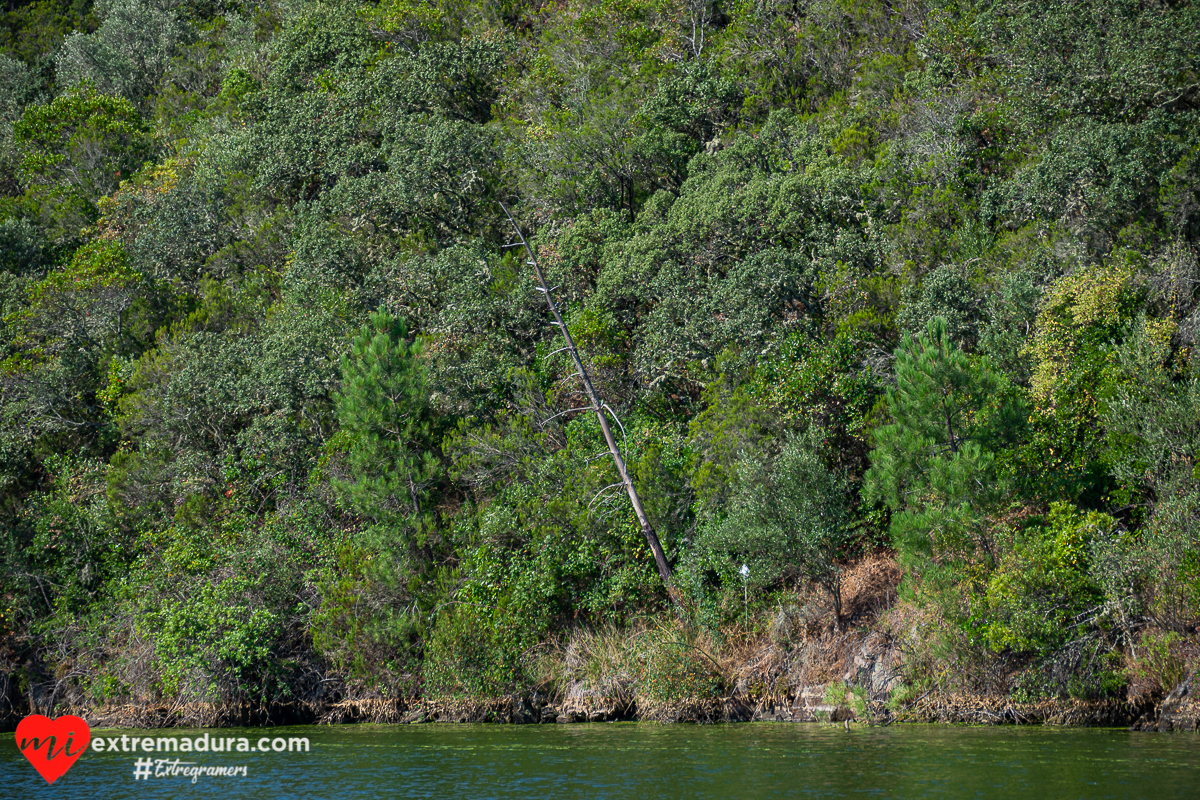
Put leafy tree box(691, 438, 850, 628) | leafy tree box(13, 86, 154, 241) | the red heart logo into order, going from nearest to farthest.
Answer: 1. the red heart logo
2. leafy tree box(691, 438, 850, 628)
3. leafy tree box(13, 86, 154, 241)

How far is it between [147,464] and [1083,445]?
102ft

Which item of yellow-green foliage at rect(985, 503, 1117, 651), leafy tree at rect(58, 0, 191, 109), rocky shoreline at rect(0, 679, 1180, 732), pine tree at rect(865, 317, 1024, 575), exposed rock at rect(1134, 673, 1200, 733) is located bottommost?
rocky shoreline at rect(0, 679, 1180, 732)

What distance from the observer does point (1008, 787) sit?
51.0ft

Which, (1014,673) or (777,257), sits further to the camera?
(777,257)

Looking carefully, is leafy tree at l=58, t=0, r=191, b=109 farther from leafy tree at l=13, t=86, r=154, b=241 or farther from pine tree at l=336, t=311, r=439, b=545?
pine tree at l=336, t=311, r=439, b=545

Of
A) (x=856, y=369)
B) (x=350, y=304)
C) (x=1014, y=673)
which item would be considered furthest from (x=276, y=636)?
(x=1014, y=673)

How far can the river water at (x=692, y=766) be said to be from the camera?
52.7ft

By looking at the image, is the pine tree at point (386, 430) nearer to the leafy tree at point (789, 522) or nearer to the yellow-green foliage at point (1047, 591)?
the leafy tree at point (789, 522)

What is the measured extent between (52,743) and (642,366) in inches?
784

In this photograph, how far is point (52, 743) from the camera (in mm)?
25984

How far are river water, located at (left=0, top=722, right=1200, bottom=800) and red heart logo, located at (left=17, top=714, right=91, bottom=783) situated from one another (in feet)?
1.08

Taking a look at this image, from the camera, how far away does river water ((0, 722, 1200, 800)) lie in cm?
1608

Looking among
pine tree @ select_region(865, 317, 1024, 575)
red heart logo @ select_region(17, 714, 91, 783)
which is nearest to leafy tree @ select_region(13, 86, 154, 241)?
red heart logo @ select_region(17, 714, 91, 783)

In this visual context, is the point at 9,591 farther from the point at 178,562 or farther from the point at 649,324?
the point at 649,324
